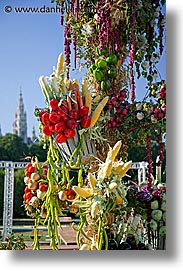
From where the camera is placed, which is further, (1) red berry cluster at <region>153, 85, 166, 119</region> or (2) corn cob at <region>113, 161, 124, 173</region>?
(1) red berry cluster at <region>153, 85, 166, 119</region>

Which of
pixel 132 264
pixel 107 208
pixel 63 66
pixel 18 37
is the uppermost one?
pixel 18 37

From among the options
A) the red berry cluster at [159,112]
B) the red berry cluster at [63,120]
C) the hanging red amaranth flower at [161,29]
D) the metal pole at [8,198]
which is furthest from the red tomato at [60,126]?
the hanging red amaranth flower at [161,29]

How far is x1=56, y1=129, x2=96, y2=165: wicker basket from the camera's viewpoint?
1573 millimetres

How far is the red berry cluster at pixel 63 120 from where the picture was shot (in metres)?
1.54

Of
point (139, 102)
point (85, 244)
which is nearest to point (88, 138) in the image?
point (139, 102)

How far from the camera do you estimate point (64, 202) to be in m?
1.60

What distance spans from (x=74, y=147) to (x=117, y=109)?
0.63ft

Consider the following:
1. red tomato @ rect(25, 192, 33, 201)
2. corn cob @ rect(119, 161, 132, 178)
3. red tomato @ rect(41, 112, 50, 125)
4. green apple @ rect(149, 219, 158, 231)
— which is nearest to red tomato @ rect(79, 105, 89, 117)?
red tomato @ rect(41, 112, 50, 125)

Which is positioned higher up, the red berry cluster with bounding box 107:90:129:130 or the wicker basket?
the red berry cluster with bounding box 107:90:129:130

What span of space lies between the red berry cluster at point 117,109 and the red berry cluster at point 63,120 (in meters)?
0.09

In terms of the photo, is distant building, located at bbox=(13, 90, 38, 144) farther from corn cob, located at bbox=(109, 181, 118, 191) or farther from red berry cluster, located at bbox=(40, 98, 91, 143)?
corn cob, located at bbox=(109, 181, 118, 191)

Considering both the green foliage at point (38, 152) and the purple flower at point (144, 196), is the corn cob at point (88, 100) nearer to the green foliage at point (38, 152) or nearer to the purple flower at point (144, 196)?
the green foliage at point (38, 152)

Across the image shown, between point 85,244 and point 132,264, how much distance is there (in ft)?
0.53

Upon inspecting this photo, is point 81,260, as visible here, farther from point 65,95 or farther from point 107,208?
point 65,95
